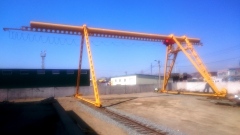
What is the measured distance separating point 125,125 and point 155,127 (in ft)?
4.73

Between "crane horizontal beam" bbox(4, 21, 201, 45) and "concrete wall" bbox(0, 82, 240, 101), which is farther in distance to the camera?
"concrete wall" bbox(0, 82, 240, 101)

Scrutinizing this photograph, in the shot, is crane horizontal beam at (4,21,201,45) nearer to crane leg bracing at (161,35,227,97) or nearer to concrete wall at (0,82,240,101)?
crane leg bracing at (161,35,227,97)

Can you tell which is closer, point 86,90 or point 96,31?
point 96,31

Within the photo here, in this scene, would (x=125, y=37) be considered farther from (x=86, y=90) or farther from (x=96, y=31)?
(x=86, y=90)

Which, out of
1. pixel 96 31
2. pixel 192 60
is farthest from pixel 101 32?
pixel 192 60

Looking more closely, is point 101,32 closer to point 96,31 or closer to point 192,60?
point 96,31

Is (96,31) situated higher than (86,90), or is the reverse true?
(96,31)

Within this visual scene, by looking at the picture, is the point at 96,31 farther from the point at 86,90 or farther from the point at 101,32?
the point at 86,90

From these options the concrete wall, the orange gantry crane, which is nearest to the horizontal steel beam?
the orange gantry crane

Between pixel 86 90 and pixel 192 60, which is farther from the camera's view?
pixel 86 90

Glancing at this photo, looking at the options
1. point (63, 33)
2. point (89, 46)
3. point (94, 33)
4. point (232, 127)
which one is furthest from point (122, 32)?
point (232, 127)

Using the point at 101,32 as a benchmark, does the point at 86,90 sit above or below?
below

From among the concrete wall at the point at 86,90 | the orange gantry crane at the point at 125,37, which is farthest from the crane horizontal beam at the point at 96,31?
the concrete wall at the point at 86,90

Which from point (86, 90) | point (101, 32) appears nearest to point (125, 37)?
point (101, 32)
